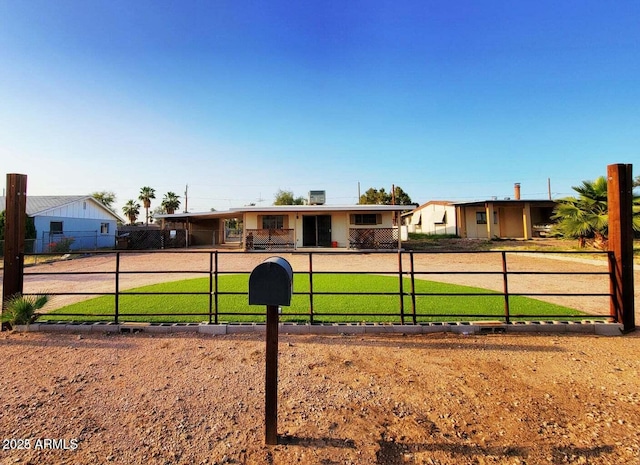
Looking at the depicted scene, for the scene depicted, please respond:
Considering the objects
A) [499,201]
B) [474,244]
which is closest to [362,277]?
[474,244]

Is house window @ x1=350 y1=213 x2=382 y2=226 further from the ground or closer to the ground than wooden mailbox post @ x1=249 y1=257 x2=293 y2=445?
further from the ground

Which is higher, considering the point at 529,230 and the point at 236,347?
the point at 529,230

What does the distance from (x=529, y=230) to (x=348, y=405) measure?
88.7ft

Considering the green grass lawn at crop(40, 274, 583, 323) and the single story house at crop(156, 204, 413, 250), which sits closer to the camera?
the green grass lawn at crop(40, 274, 583, 323)

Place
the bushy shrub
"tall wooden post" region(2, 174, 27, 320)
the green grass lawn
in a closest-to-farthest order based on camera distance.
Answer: "tall wooden post" region(2, 174, 27, 320) < the green grass lawn < the bushy shrub

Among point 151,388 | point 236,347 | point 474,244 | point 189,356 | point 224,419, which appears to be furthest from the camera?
point 474,244

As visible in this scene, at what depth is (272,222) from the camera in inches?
833

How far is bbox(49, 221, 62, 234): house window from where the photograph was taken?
2198cm

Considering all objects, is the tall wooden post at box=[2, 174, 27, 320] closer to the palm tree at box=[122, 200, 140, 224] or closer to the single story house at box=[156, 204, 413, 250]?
the single story house at box=[156, 204, 413, 250]

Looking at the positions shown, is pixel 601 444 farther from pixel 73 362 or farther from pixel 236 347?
pixel 73 362

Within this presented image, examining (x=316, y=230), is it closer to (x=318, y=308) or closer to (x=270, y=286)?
(x=318, y=308)

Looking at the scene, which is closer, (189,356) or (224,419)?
(224,419)

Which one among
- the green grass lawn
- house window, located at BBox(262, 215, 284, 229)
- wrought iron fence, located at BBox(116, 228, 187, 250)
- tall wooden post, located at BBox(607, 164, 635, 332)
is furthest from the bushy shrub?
tall wooden post, located at BBox(607, 164, 635, 332)

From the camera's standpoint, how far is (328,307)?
5887 mm
